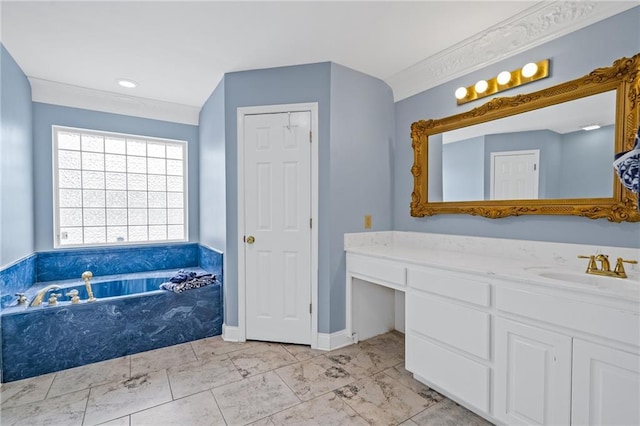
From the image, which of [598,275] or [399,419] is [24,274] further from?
[598,275]

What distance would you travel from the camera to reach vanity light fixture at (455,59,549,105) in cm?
190

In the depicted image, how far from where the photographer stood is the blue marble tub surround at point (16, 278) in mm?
2232

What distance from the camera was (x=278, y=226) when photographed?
265 centimetres

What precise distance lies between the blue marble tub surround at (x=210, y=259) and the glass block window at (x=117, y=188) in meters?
0.43

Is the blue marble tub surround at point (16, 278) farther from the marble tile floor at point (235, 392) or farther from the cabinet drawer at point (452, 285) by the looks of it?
the cabinet drawer at point (452, 285)

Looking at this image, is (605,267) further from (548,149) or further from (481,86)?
(481,86)

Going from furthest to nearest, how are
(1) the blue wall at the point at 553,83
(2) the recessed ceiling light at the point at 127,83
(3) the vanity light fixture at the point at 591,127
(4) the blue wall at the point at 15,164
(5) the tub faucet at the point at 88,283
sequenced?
(2) the recessed ceiling light at the point at 127,83 → (5) the tub faucet at the point at 88,283 → (4) the blue wall at the point at 15,164 → (3) the vanity light fixture at the point at 591,127 → (1) the blue wall at the point at 553,83

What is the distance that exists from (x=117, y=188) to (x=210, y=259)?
1.49 m

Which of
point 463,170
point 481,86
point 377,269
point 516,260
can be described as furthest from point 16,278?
point 481,86

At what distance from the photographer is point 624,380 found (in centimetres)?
117

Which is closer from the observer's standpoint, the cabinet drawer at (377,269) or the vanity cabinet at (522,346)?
the vanity cabinet at (522,346)

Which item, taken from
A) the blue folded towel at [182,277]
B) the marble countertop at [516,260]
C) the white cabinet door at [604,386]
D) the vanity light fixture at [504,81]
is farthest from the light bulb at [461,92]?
the blue folded towel at [182,277]

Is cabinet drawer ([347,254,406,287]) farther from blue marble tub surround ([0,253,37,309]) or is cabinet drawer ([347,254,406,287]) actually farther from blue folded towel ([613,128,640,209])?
blue marble tub surround ([0,253,37,309])

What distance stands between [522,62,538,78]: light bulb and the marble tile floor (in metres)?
2.20
